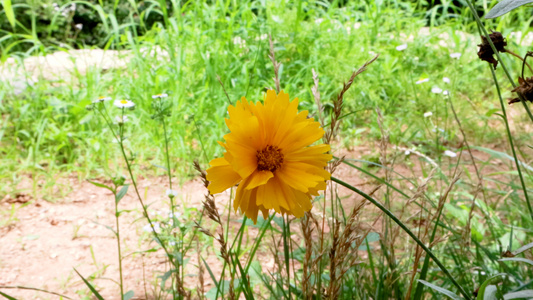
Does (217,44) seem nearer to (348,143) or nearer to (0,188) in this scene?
(348,143)

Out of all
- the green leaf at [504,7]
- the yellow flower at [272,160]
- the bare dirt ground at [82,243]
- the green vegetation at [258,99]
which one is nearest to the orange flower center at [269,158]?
the yellow flower at [272,160]

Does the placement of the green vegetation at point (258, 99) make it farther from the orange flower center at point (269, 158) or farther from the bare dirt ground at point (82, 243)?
the orange flower center at point (269, 158)

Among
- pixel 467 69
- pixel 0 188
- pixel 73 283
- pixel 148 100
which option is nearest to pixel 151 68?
pixel 148 100

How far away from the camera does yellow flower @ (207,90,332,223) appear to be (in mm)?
691

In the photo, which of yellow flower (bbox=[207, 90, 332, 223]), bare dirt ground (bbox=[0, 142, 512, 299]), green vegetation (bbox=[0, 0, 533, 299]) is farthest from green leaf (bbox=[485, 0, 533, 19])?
green vegetation (bbox=[0, 0, 533, 299])

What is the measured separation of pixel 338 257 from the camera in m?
0.76

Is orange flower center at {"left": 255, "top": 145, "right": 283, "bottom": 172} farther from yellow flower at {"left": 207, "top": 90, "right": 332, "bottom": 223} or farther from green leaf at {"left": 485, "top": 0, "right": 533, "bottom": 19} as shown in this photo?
green leaf at {"left": 485, "top": 0, "right": 533, "bottom": 19}

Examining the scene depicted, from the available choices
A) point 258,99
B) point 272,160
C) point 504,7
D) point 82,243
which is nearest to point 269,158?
point 272,160

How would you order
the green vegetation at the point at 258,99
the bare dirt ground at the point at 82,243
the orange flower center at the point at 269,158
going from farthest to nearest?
the green vegetation at the point at 258,99 < the bare dirt ground at the point at 82,243 < the orange flower center at the point at 269,158

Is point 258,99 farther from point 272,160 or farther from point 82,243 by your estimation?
point 272,160

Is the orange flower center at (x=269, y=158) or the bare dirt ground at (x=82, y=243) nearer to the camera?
the orange flower center at (x=269, y=158)

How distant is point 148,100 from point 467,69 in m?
2.44

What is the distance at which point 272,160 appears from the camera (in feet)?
2.40

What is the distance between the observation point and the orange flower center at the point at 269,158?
725 millimetres
